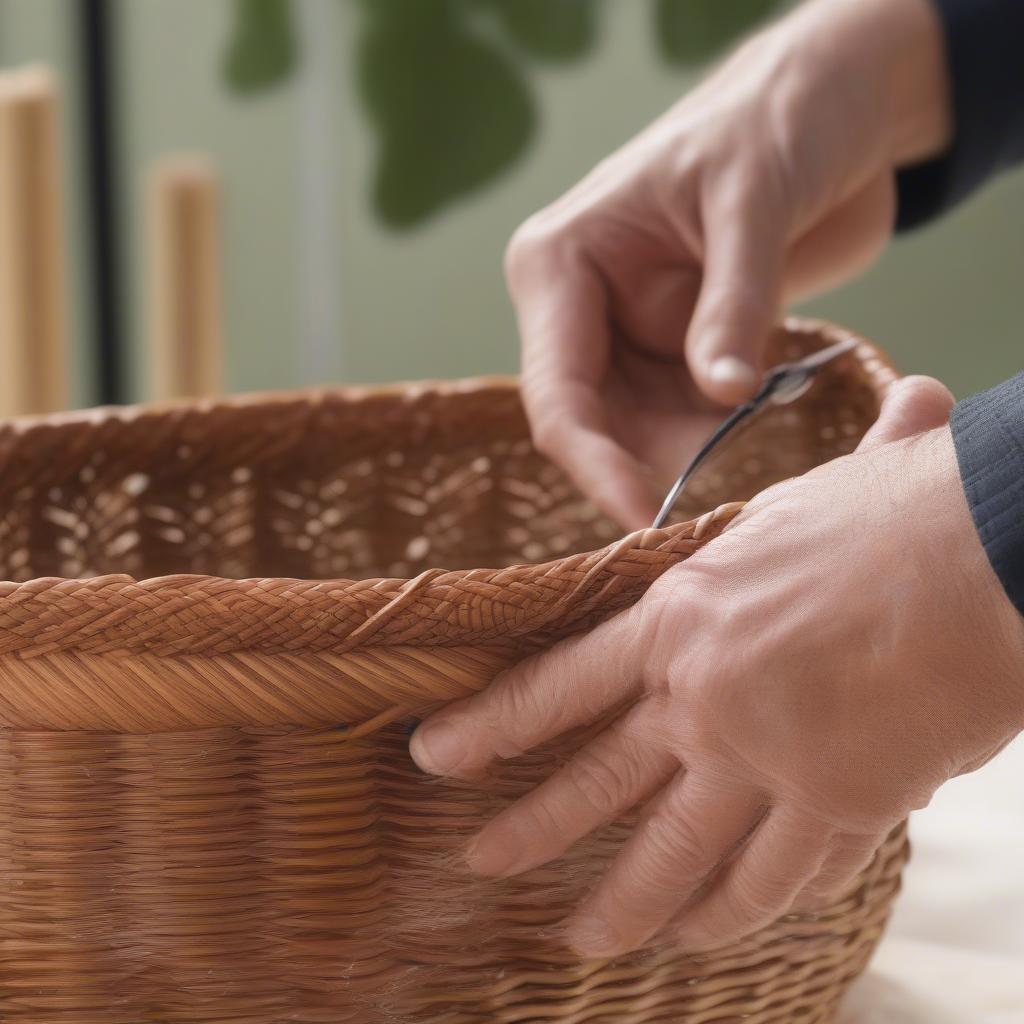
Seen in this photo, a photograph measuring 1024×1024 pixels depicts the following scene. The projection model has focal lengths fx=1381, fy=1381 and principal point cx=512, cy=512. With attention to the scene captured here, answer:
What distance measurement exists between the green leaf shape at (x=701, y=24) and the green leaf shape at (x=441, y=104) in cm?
20

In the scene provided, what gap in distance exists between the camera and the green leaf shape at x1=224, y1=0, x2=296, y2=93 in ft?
6.31

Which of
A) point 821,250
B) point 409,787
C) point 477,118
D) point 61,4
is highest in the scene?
point 61,4

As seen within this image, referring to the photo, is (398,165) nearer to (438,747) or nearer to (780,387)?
(780,387)

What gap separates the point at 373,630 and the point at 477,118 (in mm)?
1605

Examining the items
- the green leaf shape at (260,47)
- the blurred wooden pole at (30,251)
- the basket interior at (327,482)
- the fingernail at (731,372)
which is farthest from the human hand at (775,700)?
the green leaf shape at (260,47)

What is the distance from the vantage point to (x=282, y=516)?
2.61 ft

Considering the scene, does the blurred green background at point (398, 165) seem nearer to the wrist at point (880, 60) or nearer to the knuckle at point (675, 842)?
the wrist at point (880, 60)

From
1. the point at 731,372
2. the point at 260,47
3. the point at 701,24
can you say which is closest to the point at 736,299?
the point at 731,372

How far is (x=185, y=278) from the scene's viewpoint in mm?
1363

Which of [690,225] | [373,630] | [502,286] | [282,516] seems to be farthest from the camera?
[502,286]

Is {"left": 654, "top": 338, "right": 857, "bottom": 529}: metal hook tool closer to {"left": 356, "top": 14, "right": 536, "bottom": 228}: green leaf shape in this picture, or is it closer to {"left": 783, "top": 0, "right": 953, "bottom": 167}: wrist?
{"left": 783, "top": 0, "right": 953, "bottom": 167}: wrist

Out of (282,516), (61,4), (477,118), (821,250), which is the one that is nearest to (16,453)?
(282,516)

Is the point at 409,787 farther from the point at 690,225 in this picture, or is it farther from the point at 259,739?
the point at 690,225

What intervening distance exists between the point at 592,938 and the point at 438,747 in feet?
0.31
